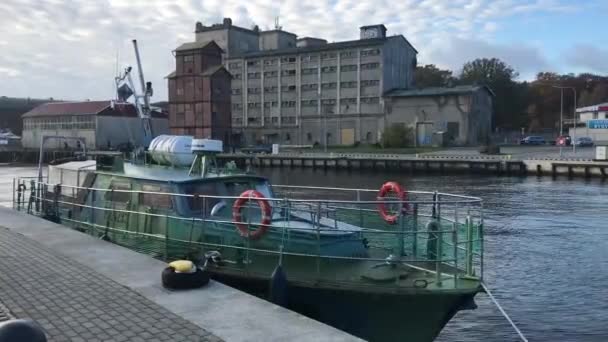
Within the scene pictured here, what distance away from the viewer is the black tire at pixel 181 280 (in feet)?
28.2

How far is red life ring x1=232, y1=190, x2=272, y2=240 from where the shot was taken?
9898 mm

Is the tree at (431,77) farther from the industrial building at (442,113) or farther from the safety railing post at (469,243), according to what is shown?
the safety railing post at (469,243)

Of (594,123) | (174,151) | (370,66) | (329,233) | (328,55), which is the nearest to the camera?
(329,233)

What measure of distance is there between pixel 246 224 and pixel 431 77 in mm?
110651

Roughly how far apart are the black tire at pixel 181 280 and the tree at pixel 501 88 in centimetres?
10877

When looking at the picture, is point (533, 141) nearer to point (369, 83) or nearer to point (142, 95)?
point (369, 83)

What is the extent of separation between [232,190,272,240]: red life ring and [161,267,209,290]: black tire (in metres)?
1.46

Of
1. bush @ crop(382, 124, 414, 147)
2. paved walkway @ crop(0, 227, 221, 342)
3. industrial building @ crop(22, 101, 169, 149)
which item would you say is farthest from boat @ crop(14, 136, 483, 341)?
industrial building @ crop(22, 101, 169, 149)

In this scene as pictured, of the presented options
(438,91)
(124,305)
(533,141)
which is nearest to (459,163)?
(438,91)

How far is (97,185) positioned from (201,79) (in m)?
69.2

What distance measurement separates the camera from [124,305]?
25.8 feet

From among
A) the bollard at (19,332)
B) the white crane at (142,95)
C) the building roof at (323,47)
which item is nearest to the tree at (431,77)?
the building roof at (323,47)

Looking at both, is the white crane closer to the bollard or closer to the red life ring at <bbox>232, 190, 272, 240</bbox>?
the red life ring at <bbox>232, 190, 272, 240</bbox>

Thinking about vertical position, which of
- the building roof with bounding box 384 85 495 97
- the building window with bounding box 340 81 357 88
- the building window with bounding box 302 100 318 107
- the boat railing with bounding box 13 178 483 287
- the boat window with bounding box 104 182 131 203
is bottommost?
the boat railing with bounding box 13 178 483 287
